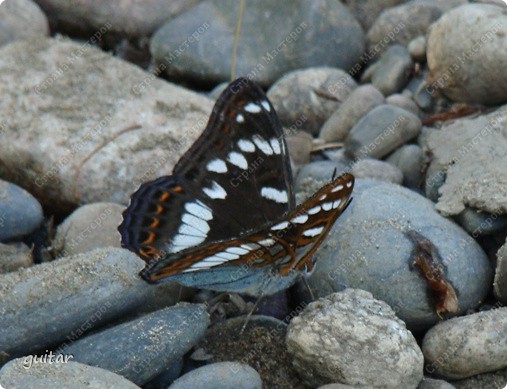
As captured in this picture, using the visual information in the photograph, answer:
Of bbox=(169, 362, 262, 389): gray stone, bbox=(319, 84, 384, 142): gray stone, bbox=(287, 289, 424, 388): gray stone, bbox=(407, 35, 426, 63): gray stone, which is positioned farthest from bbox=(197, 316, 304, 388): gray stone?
bbox=(407, 35, 426, 63): gray stone

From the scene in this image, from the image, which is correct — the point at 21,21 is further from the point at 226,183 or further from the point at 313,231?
the point at 313,231

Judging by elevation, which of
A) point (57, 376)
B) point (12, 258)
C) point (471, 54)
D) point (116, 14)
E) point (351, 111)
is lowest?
point (12, 258)

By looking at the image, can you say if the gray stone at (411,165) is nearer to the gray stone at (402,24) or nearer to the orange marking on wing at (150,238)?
the gray stone at (402,24)

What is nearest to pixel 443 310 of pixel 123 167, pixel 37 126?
pixel 123 167

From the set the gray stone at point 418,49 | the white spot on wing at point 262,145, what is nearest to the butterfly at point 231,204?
the white spot on wing at point 262,145

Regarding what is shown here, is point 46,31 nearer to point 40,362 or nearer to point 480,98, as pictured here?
point 480,98

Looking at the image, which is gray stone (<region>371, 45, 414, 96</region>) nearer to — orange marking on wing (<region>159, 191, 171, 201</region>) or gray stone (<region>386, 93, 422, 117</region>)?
Result: gray stone (<region>386, 93, 422, 117</region>)

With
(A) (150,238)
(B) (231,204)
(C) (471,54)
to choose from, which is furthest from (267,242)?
(C) (471,54)
